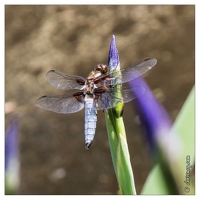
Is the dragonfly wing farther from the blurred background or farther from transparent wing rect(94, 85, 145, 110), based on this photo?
the blurred background

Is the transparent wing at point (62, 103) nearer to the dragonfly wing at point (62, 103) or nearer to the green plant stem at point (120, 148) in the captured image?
the dragonfly wing at point (62, 103)

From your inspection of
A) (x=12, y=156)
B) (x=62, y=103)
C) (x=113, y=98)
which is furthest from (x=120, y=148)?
(x=12, y=156)

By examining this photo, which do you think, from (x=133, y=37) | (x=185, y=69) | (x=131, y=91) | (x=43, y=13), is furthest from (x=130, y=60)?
(x=131, y=91)

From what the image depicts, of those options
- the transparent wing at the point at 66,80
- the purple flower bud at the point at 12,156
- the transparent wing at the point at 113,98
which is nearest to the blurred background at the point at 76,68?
the purple flower bud at the point at 12,156

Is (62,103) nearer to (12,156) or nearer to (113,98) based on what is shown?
(113,98)
